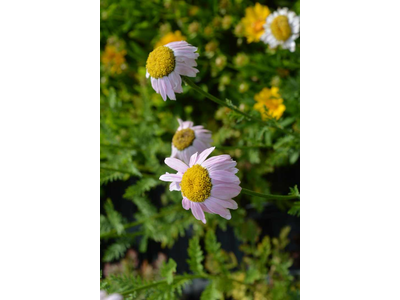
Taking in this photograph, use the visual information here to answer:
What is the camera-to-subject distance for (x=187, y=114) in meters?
2.20

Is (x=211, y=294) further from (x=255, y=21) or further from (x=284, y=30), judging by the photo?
(x=255, y=21)

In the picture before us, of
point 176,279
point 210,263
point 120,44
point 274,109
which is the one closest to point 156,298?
point 176,279

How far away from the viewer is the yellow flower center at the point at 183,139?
133 centimetres

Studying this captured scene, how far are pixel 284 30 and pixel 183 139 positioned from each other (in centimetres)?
63

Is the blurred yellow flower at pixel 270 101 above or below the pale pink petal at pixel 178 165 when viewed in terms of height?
above

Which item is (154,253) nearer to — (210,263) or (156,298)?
(210,263)

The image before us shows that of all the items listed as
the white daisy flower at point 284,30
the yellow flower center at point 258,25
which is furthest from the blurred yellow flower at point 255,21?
the white daisy flower at point 284,30

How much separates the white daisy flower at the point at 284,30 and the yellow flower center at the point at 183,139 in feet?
1.87

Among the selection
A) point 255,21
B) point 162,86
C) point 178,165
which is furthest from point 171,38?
point 178,165

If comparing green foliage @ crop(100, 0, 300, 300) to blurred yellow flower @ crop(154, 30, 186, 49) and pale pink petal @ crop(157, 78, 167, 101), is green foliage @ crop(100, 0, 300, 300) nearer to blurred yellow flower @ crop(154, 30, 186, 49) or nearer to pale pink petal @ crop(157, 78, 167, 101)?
blurred yellow flower @ crop(154, 30, 186, 49)

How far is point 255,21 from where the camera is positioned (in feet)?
5.82

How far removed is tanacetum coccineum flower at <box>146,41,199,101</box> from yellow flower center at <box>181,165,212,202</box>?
22 cm

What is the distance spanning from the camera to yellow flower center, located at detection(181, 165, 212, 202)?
2.90 ft

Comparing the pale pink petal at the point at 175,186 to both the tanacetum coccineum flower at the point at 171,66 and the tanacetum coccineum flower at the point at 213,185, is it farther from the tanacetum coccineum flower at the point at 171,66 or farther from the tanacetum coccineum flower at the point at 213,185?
the tanacetum coccineum flower at the point at 171,66
